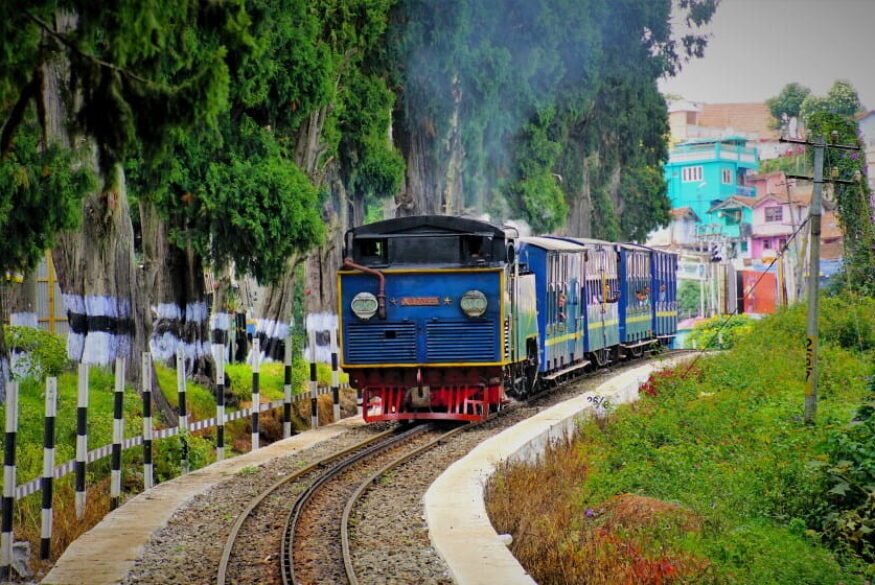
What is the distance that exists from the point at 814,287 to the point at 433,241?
590cm

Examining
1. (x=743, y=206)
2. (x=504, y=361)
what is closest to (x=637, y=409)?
(x=504, y=361)

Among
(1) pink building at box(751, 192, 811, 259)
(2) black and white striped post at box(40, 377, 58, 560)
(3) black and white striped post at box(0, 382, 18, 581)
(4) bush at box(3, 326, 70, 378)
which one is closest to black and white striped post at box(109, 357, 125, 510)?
(2) black and white striped post at box(40, 377, 58, 560)

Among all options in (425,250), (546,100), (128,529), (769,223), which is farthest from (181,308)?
(769,223)

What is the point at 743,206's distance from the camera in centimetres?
8806

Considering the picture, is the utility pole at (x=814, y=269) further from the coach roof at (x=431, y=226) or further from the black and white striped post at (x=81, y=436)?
the black and white striped post at (x=81, y=436)

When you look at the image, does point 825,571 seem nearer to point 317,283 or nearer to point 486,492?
point 486,492

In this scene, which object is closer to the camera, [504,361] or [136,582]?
[136,582]

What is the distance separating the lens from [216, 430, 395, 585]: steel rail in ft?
38.1

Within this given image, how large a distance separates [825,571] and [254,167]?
1462cm

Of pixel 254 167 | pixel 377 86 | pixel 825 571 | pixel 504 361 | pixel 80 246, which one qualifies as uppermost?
pixel 377 86

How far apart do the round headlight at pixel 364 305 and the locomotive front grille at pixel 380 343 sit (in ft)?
0.60

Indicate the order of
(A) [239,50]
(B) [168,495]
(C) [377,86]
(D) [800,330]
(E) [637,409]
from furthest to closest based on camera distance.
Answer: (D) [800,330] → (C) [377,86] → (E) [637,409] → (B) [168,495] → (A) [239,50]

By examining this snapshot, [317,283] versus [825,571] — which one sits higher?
[317,283]

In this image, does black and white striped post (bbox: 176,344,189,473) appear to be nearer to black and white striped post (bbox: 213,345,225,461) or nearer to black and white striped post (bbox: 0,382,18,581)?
Result: black and white striped post (bbox: 213,345,225,461)
